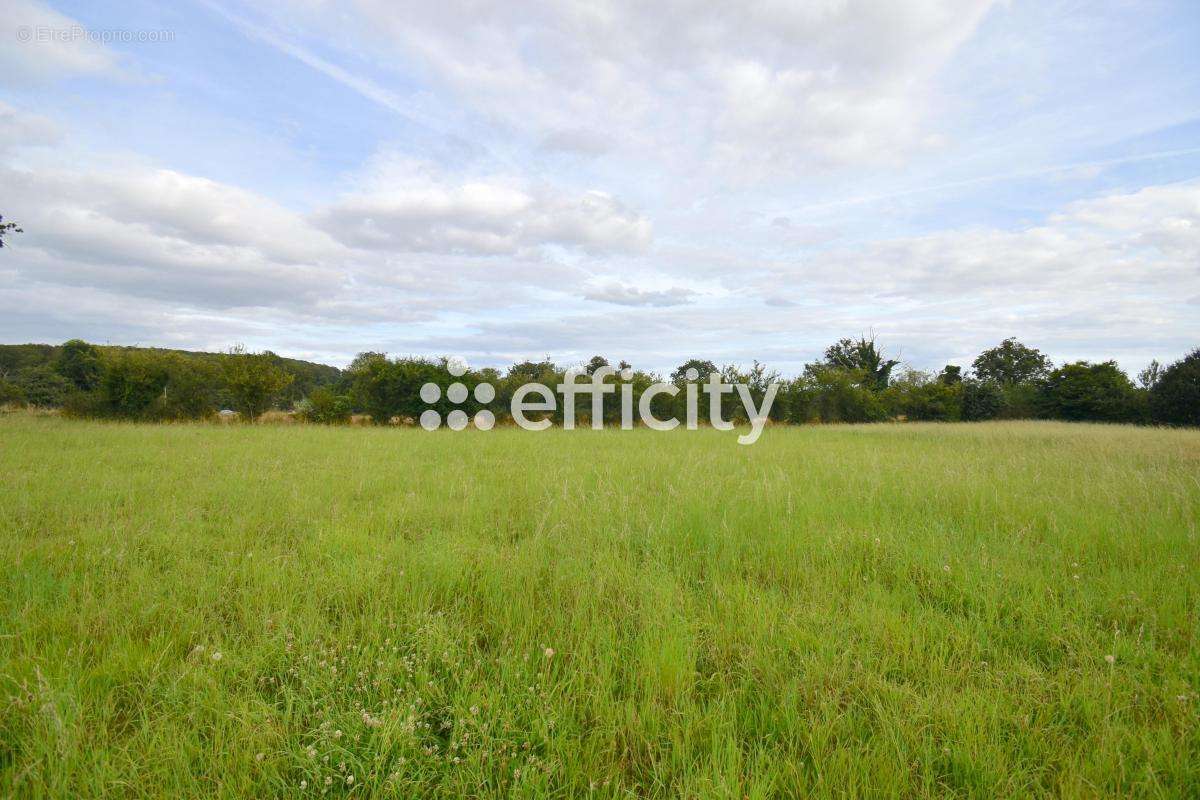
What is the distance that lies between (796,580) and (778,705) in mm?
1251

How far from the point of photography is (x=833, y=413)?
25828 millimetres

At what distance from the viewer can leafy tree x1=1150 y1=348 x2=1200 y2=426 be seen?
834 inches

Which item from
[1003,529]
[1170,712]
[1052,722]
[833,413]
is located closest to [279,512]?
[1052,722]

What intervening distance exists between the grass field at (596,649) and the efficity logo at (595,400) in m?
15.2

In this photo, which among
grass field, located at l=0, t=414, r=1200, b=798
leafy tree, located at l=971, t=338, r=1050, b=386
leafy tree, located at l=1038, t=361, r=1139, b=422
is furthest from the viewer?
leafy tree, located at l=971, t=338, r=1050, b=386

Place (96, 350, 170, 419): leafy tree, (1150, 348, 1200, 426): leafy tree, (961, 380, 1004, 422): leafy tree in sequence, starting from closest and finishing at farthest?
1. (96, 350, 170, 419): leafy tree
2. (1150, 348, 1200, 426): leafy tree
3. (961, 380, 1004, 422): leafy tree

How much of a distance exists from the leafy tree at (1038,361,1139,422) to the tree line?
6cm

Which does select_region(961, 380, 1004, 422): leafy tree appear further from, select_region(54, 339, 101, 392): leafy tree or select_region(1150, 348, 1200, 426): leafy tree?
select_region(54, 339, 101, 392): leafy tree

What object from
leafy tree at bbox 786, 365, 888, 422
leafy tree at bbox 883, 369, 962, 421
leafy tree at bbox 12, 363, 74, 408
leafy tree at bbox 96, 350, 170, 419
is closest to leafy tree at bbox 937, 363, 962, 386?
leafy tree at bbox 883, 369, 962, 421

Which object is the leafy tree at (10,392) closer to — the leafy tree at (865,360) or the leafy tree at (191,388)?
the leafy tree at (191,388)

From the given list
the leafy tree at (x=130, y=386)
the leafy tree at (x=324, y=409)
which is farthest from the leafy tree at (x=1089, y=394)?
the leafy tree at (x=130, y=386)

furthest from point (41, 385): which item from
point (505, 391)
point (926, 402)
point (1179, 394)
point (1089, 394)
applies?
point (1089, 394)

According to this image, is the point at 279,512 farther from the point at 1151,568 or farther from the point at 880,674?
the point at 1151,568

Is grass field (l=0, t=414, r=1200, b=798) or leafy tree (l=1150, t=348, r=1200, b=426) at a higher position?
leafy tree (l=1150, t=348, r=1200, b=426)
